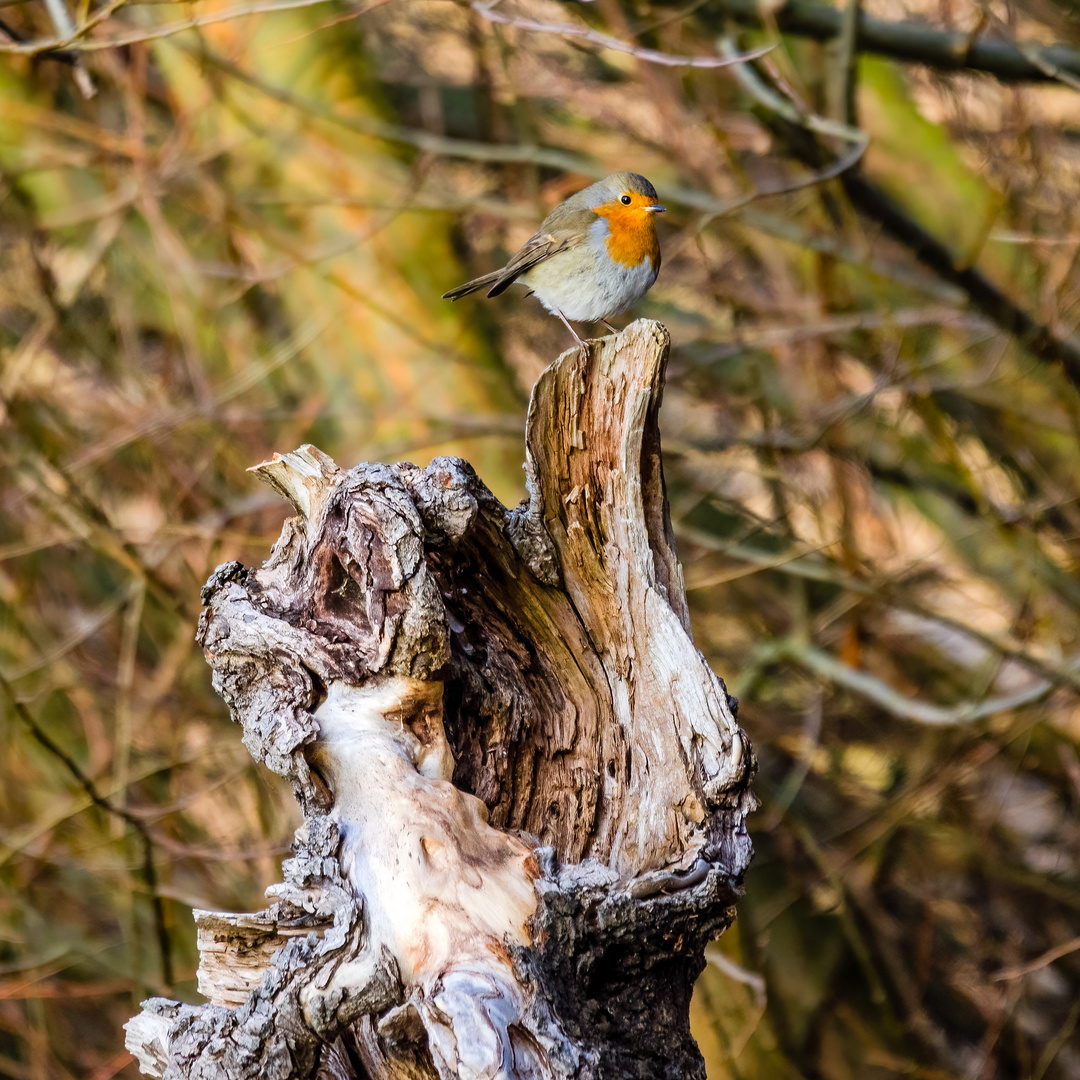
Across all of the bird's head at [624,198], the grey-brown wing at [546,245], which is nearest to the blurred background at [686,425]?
the bird's head at [624,198]

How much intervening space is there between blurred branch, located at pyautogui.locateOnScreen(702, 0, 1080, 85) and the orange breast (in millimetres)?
1304

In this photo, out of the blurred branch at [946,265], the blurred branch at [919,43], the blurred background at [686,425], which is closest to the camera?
the blurred branch at [919,43]

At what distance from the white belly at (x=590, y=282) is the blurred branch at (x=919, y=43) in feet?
4.81

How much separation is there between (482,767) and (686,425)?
5.29 meters

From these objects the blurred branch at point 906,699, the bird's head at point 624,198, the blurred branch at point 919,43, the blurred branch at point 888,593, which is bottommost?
the blurred branch at point 906,699

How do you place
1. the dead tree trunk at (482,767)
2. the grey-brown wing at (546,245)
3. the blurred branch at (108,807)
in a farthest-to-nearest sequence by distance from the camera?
the blurred branch at (108,807)
the grey-brown wing at (546,245)
the dead tree trunk at (482,767)

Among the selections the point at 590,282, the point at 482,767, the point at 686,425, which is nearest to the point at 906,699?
the point at 590,282

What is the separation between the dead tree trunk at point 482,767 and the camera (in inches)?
66.2

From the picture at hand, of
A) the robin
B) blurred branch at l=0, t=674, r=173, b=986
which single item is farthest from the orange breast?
blurred branch at l=0, t=674, r=173, b=986

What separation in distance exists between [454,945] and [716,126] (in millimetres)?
3356

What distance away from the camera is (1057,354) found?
164 inches

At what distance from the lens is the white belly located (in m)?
3.16

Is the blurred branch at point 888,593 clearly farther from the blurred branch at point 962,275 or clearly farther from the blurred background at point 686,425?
the blurred branch at point 962,275

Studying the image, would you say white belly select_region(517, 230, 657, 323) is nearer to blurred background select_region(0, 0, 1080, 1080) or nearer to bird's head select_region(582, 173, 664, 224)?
bird's head select_region(582, 173, 664, 224)
